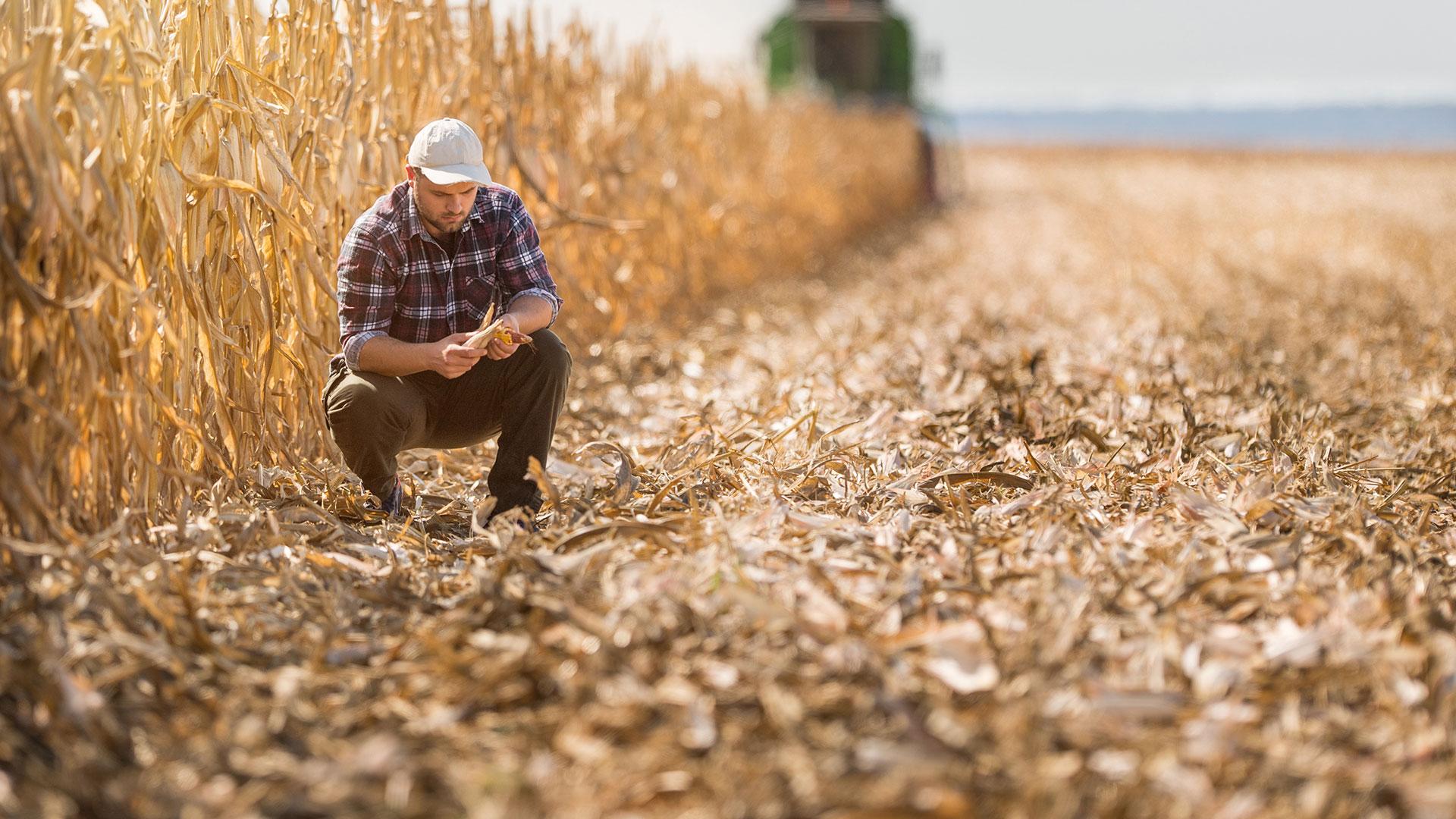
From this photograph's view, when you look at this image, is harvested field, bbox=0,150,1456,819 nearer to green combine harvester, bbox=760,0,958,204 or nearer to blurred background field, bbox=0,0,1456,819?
blurred background field, bbox=0,0,1456,819

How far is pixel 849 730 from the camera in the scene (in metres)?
2.14

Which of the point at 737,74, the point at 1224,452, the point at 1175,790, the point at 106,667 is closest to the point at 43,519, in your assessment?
the point at 106,667

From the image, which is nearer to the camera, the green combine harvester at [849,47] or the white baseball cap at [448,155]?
the white baseball cap at [448,155]

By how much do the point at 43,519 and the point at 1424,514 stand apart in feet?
10.6

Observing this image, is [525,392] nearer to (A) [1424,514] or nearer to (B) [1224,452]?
(B) [1224,452]

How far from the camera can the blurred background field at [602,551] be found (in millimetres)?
2047

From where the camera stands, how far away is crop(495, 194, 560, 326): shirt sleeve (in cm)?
347

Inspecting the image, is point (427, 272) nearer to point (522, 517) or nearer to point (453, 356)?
point (453, 356)

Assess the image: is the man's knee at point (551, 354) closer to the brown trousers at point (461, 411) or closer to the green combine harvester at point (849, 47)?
the brown trousers at point (461, 411)

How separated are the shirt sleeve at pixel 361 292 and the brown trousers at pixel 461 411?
115 millimetres

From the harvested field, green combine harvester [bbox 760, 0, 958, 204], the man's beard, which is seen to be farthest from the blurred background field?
green combine harvester [bbox 760, 0, 958, 204]

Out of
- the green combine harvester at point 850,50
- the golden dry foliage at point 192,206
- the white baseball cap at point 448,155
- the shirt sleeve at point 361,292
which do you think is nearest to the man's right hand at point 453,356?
the shirt sleeve at point 361,292

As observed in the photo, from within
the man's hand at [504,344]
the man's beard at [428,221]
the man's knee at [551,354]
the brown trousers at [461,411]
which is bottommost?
the brown trousers at [461,411]

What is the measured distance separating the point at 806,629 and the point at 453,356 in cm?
129
